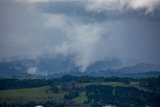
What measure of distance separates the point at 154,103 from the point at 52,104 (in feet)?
174

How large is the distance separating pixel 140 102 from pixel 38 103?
54.1 metres

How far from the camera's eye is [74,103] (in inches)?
7815

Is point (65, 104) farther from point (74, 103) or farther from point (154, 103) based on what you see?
point (154, 103)

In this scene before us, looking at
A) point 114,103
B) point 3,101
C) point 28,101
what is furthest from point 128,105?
point 3,101

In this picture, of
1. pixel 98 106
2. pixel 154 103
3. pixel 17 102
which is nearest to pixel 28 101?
pixel 17 102

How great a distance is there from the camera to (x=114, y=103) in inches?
7628

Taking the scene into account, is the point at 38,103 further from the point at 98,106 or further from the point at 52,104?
the point at 98,106

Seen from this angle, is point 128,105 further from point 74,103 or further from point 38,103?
point 38,103

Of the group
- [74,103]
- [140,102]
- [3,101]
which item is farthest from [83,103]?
[3,101]

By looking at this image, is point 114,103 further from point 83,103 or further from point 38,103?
point 38,103

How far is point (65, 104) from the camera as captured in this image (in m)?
193

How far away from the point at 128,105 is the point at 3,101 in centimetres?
6603

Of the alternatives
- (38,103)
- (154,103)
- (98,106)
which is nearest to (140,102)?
(154,103)

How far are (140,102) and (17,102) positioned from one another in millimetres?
65193
